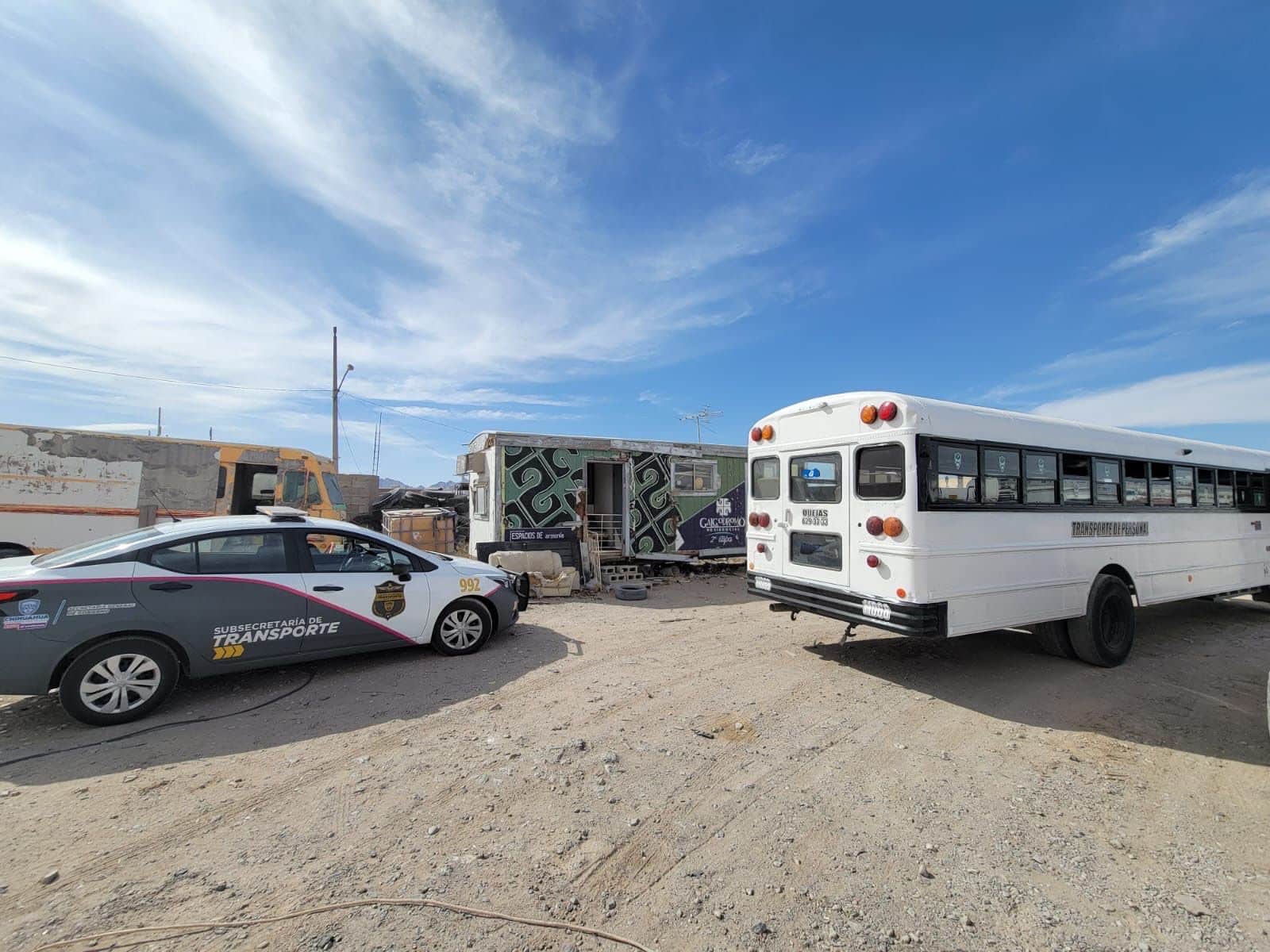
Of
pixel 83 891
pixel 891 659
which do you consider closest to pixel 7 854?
pixel 83 891

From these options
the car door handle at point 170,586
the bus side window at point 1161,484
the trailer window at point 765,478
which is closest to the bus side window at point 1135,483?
the bus side window at point 1161,484

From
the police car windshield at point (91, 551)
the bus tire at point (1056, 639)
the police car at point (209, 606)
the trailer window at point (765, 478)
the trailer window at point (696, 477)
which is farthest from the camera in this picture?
the trailer window at point (696, 477)

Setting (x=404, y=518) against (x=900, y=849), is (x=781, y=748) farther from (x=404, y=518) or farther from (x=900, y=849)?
(x=404, y=518)

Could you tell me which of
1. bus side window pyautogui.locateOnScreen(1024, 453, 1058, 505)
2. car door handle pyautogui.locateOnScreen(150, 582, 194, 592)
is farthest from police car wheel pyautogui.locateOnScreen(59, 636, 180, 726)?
bus side window pyautogui.locateOnScreen(1024, 453, 1058, 505)

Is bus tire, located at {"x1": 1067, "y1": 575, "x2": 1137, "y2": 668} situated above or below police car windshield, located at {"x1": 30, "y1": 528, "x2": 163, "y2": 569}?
below

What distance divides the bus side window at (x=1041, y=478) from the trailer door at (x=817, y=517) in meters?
1.87

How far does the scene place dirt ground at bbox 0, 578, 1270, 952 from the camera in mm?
2395

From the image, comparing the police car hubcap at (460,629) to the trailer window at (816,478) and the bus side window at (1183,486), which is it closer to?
the trailer window at (816,478)

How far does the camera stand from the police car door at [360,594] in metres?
5.11

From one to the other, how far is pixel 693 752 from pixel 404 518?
34.3 feet

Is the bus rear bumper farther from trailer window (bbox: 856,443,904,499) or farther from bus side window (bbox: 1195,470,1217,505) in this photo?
bus side window (bbox: 1195,470,1217,505)

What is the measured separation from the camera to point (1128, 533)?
21.4 feet

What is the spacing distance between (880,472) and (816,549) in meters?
1.15

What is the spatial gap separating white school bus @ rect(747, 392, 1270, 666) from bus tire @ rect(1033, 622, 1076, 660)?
0.01 meters
